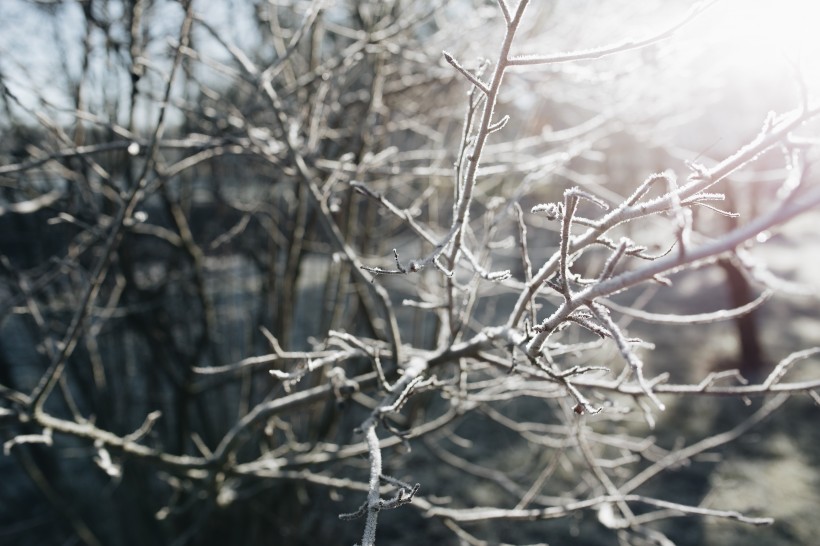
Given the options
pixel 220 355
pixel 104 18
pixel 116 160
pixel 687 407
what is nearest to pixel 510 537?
pixel 220 355

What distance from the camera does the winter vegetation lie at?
1.42 meters

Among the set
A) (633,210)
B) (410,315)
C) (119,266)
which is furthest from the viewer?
(410,315)

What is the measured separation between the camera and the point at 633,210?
112 centimetres

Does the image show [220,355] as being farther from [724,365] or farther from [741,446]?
[724,365]

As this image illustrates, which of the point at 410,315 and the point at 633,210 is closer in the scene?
the point at 633,210

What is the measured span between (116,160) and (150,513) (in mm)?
2529

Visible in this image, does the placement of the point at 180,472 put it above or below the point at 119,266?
below

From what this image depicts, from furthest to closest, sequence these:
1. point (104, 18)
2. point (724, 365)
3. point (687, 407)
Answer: point (724, 365) < point (687, 407) < point (104, 18)

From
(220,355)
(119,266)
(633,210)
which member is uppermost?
(633,210)

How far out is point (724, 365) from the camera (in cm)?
880

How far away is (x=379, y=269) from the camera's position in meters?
1.25

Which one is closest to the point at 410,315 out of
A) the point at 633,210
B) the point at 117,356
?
the point at 117,356

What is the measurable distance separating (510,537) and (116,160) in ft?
14.0

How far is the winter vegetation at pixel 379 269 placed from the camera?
4.64ft
